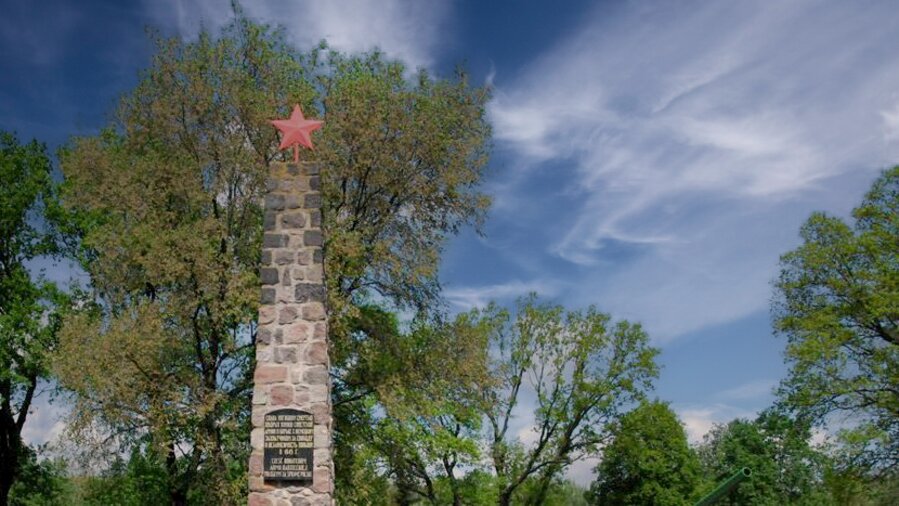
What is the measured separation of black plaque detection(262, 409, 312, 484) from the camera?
970 centimetres

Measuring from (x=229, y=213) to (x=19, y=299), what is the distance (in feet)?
24.0

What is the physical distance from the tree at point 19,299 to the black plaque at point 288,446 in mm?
13919

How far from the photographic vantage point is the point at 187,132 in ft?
62.7

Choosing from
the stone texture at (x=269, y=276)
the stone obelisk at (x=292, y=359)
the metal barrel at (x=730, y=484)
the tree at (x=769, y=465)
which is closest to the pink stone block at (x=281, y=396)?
the stone obelisk at (x=292, y=359)

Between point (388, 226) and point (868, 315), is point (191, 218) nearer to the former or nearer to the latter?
point (388, 226)

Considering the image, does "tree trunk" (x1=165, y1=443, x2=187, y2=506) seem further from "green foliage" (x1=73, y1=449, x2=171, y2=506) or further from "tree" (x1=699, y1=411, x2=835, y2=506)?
"tree" (x1=699, y1=411, x2=835, y2=506)

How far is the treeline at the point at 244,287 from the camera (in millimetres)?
17688

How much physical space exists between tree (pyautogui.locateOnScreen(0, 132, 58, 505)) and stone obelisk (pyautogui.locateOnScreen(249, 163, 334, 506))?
44.8 feet

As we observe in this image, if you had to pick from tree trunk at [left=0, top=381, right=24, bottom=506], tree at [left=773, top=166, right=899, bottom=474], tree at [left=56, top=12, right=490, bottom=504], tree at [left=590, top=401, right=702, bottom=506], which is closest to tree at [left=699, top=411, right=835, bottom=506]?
tree at [left=590, top=401, right=702, bottom=506]

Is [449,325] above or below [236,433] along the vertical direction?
above

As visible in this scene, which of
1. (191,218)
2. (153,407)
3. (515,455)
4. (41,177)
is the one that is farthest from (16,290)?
(515,455)

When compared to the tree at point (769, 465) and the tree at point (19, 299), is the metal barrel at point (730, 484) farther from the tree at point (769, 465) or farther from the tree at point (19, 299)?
the tree at point (769, 465)

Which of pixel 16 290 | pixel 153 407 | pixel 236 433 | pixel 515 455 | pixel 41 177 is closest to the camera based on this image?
pixel 153 407

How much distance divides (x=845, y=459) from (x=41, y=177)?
2373 centimetres
